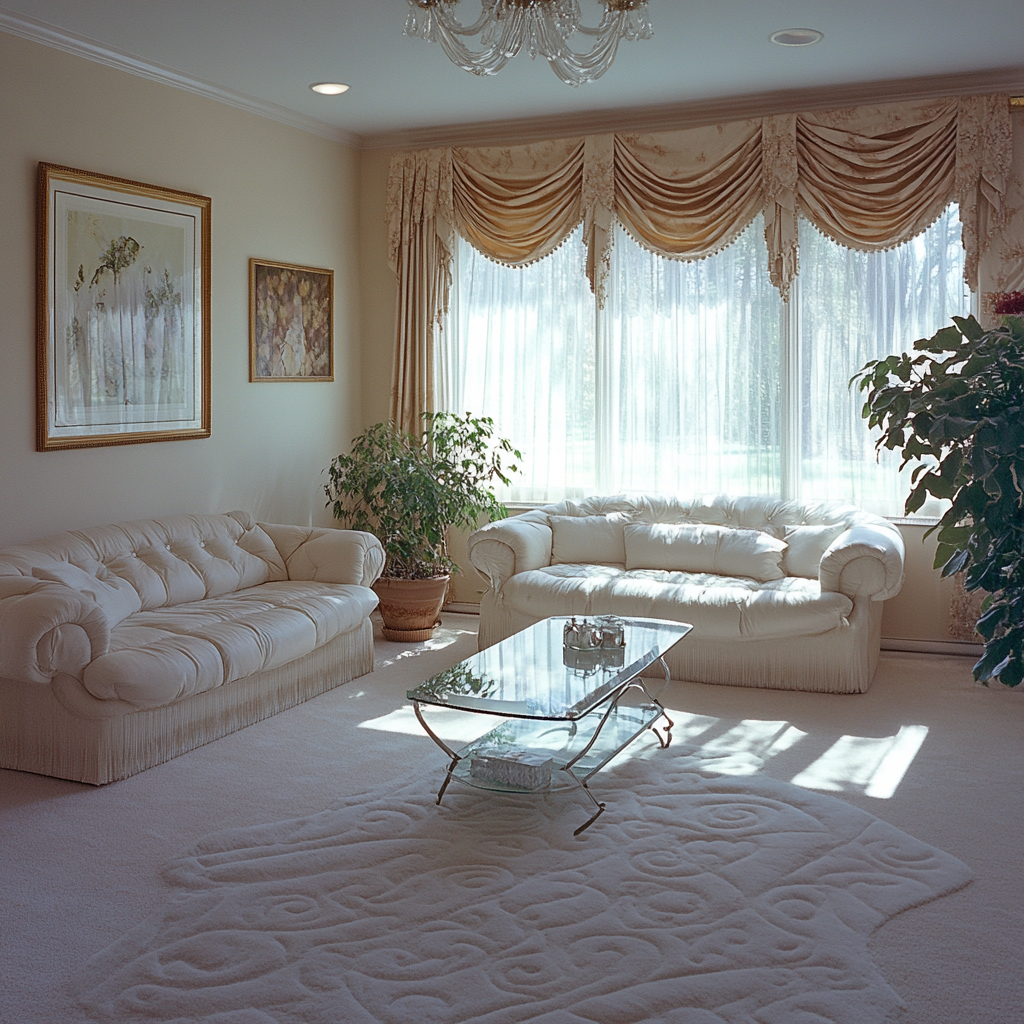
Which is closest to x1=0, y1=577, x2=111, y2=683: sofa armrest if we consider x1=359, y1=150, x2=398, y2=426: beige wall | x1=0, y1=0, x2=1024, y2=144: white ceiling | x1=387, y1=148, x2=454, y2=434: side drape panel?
x1=0, y1=0, x2=1024, y2=144: white ceiling

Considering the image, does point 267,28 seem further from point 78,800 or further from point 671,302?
point 78,800

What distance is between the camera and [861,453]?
602cm

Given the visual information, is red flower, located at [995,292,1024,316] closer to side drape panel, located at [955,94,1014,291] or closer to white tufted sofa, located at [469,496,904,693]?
white tufted sofa, located at [469,496,904,693]

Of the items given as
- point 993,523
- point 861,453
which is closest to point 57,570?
point 993,523

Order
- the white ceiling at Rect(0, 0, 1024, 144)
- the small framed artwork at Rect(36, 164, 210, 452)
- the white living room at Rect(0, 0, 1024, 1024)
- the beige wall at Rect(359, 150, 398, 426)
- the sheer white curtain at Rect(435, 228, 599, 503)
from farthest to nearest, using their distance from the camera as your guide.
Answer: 1. the beige wall at Rect(359, 150, 398, 426)
2. the sheer white curtain at Rect(435, 228, 599, 503)
3. the small framed artwork at Rect(36, 164, 210, 452)
4. the white ceiling at Rect(0, 0, 1024, 144)
5. the white living room at Rect(0, 0, 1024, 1024)

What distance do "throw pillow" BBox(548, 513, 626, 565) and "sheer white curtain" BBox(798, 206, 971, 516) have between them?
110 centimetres

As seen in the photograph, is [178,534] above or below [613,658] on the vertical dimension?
above

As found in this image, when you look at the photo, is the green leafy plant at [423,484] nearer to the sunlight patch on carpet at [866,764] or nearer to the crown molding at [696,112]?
the crown molding at [696,112]

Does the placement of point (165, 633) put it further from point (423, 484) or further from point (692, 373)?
point (692, 373)

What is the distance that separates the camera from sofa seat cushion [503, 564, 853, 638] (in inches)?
201

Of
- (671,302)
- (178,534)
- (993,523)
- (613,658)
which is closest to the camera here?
(993,523)

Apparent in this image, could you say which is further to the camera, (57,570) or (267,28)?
(267,28)

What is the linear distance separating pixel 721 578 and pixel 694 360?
1.39 meters

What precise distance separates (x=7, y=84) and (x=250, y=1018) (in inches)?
153
